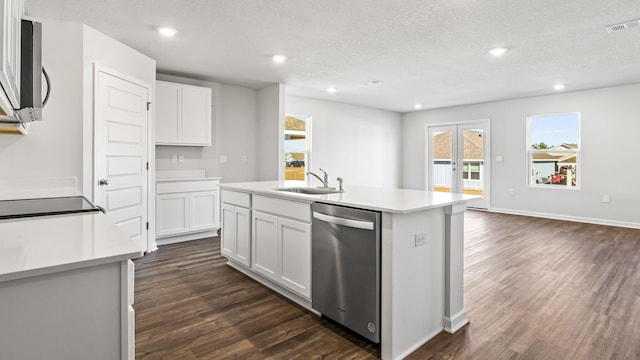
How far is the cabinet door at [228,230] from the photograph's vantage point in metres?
3.33

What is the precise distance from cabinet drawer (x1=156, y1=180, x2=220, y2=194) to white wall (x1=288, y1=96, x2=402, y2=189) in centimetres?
248

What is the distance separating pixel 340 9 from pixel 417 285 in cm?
229

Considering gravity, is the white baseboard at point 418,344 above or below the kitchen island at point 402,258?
below

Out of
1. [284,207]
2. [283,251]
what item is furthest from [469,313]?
[284,207]

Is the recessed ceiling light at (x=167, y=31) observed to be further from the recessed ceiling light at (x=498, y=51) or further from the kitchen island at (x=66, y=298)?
the recessed ceiling light at (x=498, y=51)

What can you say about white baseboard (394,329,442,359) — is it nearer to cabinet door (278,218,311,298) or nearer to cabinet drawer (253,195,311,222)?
cabinet door (278,218,311,298)

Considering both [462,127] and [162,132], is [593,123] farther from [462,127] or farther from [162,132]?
[162,132]

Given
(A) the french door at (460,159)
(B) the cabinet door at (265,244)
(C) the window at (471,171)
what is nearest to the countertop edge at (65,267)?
(B) the cabinet door at (265,244)

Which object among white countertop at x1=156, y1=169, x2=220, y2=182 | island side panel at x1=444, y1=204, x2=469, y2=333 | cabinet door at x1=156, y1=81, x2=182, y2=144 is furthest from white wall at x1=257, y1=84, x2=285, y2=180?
island side panel at x1=444, y1=204, x2=469, y2=333

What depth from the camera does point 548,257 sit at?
150 inches

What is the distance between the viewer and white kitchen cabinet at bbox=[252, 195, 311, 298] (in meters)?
2.40

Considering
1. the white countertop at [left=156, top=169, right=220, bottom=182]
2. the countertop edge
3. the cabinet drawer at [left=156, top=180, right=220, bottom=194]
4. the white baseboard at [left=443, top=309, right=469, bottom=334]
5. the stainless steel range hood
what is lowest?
the white baseboard at [left=443, top=309, right=469, bottom=334]

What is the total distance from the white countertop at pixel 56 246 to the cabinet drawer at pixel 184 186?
3.09m

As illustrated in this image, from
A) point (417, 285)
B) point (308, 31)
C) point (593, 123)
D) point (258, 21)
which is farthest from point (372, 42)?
point (593, 123)
